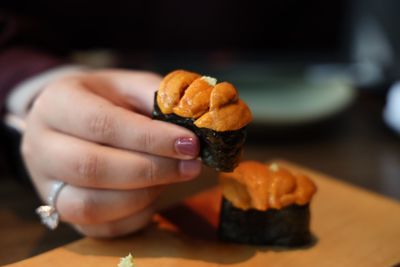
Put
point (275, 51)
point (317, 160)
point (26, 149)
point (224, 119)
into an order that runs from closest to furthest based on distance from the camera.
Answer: point (224, 119) → point (26, 149) → point (317, 160) → point (275, 51)

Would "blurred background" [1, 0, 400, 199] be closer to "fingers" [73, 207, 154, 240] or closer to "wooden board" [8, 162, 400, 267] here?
"wooden board" [8, 162, 400, 267]

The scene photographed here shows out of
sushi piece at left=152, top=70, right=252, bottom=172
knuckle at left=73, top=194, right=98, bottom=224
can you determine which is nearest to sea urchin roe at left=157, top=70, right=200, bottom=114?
sushi piece at left=152, top=70, right=252, bottom=172

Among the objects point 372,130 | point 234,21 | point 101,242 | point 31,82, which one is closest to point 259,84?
point 234,21

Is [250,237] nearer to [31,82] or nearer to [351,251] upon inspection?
[351,251]

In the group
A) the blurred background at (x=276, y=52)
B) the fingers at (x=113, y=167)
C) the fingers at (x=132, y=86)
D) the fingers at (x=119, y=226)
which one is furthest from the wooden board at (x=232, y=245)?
the blurred background at (x=276, y=52)

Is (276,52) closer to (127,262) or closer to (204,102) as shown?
(204,102)

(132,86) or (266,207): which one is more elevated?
(132,86)

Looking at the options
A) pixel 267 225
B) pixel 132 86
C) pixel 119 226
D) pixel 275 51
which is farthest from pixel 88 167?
pixel 275 51

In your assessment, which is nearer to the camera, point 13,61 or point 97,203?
point 97,203
